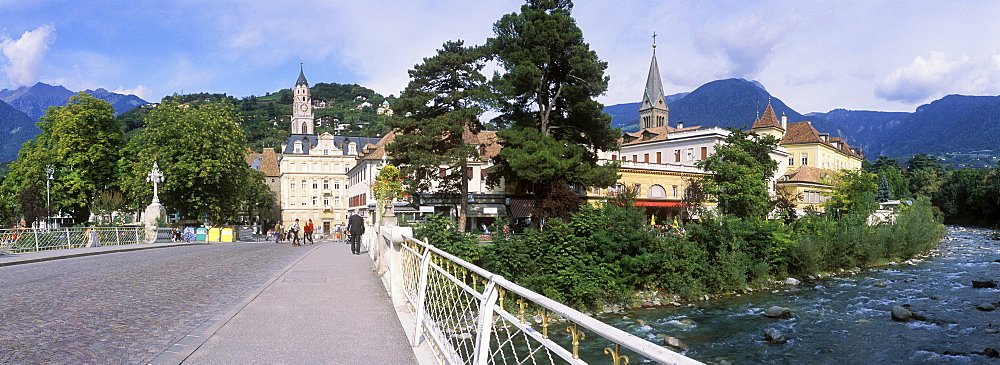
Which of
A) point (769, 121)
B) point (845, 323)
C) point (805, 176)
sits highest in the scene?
point (769, 121)

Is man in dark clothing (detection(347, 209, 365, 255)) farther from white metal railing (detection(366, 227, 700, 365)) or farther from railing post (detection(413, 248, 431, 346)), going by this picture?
railing post (detection(413, 248, 431, 346))

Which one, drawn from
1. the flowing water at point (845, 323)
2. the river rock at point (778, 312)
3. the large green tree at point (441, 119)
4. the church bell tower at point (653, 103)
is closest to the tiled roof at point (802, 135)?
the church bell tower at point (653, 103)

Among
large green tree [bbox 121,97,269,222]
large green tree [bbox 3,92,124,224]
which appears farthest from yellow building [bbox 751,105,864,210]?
large green tree [bbox 3,92,124,224]

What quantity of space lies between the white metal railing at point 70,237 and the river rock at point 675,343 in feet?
65.6

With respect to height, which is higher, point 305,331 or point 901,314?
point 305,331

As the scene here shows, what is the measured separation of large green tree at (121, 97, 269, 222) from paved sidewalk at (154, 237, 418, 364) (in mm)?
29713

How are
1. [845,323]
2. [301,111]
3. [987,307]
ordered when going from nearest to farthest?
[845,323]
[987,307]
[301,111]

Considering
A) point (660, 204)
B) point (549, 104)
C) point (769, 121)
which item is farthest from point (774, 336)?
point (769, 121)

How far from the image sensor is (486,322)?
150 inches

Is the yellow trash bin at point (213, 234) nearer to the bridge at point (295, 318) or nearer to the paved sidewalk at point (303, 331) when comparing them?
the bridge at point (295, 318)

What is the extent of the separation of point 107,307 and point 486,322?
6.67 m

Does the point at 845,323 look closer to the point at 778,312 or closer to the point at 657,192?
the point at 778,312

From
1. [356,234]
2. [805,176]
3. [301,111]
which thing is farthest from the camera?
[301,111]

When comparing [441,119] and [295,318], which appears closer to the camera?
[295,318]
